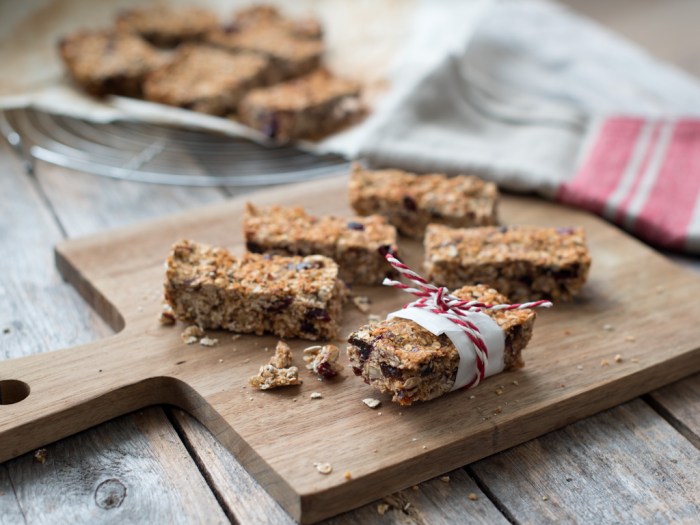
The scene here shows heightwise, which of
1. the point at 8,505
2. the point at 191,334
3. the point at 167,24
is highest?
the point at 167,24

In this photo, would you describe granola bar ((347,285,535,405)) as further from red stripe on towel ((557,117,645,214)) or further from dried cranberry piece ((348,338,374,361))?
red stripe on towel ((557,117,645,214))

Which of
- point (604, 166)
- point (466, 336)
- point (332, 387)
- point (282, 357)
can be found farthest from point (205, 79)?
point (466, 336)

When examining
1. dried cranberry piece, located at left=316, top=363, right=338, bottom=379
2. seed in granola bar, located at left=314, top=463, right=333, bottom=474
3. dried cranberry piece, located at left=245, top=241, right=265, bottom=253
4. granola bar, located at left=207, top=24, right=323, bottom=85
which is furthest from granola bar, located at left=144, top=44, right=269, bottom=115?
seed in granola bar, located at left=314, top=463, right=333, bottom=474

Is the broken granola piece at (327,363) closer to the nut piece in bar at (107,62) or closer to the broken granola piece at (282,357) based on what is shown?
the broken granola piece at (282,357)

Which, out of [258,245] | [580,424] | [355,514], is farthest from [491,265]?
[355,514]

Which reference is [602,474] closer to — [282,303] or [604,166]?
[282,303]

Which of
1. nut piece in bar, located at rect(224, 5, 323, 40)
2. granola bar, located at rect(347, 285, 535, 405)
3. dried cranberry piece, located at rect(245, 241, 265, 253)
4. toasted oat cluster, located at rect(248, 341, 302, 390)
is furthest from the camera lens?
nut piece in bar, located at rect(224, 5, 323, 40)
